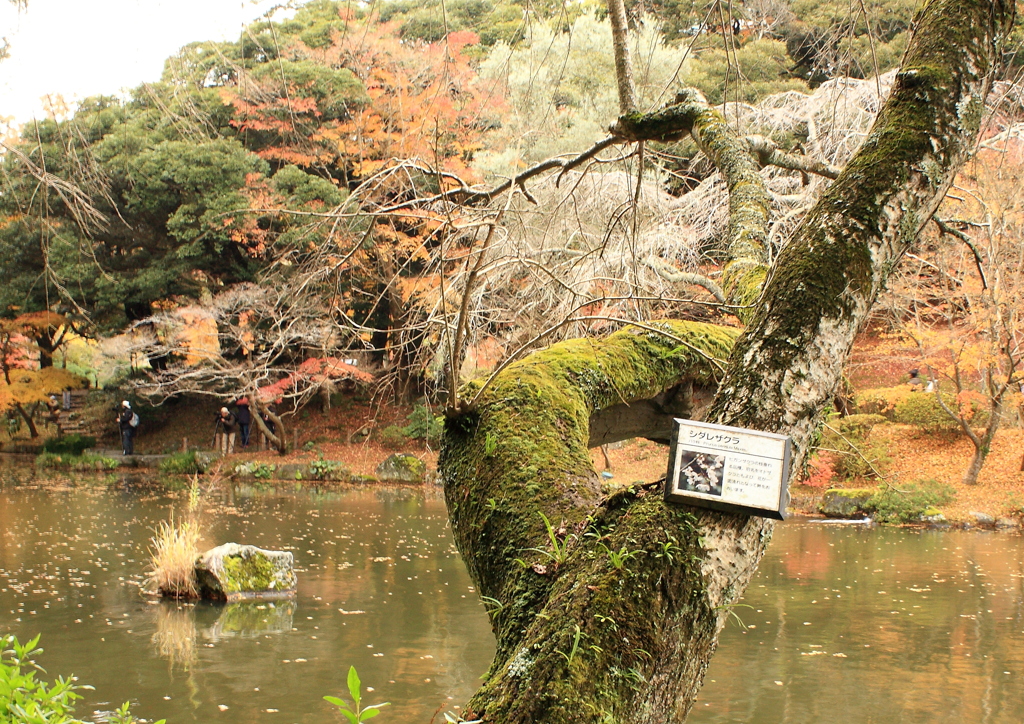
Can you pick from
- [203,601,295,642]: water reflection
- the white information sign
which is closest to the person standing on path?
[203,601,295,642]: water reflection

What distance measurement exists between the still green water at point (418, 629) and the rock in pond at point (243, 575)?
0.18 meters

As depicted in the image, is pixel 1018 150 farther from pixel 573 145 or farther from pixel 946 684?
pixel 946 684

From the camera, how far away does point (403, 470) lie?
48.7 ft

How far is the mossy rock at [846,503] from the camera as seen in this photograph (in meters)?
11.7

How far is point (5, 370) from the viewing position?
1673 centimetres

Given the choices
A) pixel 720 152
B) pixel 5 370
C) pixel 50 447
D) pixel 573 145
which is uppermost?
pixel 573 145

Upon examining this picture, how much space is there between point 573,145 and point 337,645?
28.8 ft

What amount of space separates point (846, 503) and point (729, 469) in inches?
455

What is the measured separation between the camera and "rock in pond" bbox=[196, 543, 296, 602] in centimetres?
677

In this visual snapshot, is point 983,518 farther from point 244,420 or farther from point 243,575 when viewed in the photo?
point 244,420

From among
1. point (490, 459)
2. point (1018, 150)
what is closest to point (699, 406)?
point (490, 459)

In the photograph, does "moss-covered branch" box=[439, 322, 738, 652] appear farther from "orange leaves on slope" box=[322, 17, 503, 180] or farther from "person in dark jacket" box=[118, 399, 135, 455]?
"person in dark jacket" box=[118, 399, 135, 455]

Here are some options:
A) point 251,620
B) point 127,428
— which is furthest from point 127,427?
point 251,620

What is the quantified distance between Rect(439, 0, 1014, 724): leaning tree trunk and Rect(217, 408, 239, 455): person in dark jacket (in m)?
15.9
